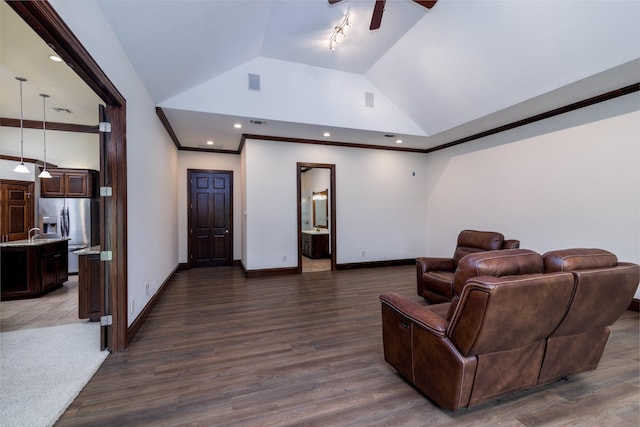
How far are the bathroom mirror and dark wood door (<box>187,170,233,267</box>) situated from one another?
285 centimetres

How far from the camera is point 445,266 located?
13.3ft

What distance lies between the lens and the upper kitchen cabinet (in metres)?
5.32

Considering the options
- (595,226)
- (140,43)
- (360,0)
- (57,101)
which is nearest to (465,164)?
(595,226)

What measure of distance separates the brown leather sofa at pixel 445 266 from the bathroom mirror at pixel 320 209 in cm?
444

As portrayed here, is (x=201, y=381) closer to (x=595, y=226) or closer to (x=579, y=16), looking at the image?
(x=579, y=16)

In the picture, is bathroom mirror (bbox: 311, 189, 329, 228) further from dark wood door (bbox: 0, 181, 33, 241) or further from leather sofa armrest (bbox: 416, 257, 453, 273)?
dark wood door (bbox: 0, 181, 33, 241)

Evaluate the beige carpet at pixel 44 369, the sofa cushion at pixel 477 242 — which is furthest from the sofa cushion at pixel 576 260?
the beige carpet at pixel 44 369

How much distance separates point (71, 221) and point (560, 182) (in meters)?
9.11

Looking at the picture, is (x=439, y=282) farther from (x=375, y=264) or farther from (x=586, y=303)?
(x=375, y=264)

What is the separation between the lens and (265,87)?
14.6 ft

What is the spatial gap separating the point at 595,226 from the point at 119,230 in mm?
6067

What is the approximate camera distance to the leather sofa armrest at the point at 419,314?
1.68 m

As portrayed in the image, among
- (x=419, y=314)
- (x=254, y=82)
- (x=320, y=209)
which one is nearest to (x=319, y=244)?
(x=320, y=209)

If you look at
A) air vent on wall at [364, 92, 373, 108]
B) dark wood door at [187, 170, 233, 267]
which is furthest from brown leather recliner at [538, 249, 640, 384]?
dark wood door at [187, 170, 233, 267]
